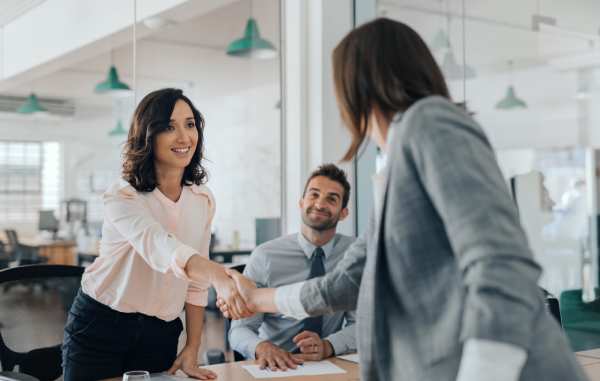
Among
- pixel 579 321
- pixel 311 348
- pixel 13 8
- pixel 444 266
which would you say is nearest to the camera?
pixel 444 266

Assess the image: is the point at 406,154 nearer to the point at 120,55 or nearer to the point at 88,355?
the point at 88,355

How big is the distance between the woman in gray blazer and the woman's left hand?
38.2 inches

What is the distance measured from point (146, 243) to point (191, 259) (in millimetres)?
155

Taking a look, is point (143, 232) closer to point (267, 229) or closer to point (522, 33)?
point (522, 33)

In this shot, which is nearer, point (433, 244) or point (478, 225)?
point (478, 225)

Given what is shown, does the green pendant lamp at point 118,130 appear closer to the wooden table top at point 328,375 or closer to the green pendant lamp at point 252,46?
the green pendant lamp at point 252,46

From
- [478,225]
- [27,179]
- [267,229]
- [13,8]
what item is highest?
[13,8]

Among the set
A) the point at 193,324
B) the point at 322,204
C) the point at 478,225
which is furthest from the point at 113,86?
the point at 478,225

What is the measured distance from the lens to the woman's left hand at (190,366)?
2.10 metres

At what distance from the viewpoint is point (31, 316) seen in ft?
8.28

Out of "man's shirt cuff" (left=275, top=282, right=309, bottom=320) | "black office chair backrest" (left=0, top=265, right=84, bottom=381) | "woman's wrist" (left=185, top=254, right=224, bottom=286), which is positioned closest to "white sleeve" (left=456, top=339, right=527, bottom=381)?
"man's shirt cuff" (left=275, top=282, right=309, bottom=320)

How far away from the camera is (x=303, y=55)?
3684mm

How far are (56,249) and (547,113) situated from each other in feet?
11.7

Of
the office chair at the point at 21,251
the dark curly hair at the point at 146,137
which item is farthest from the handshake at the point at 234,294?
the office chair at the point at 21,251
